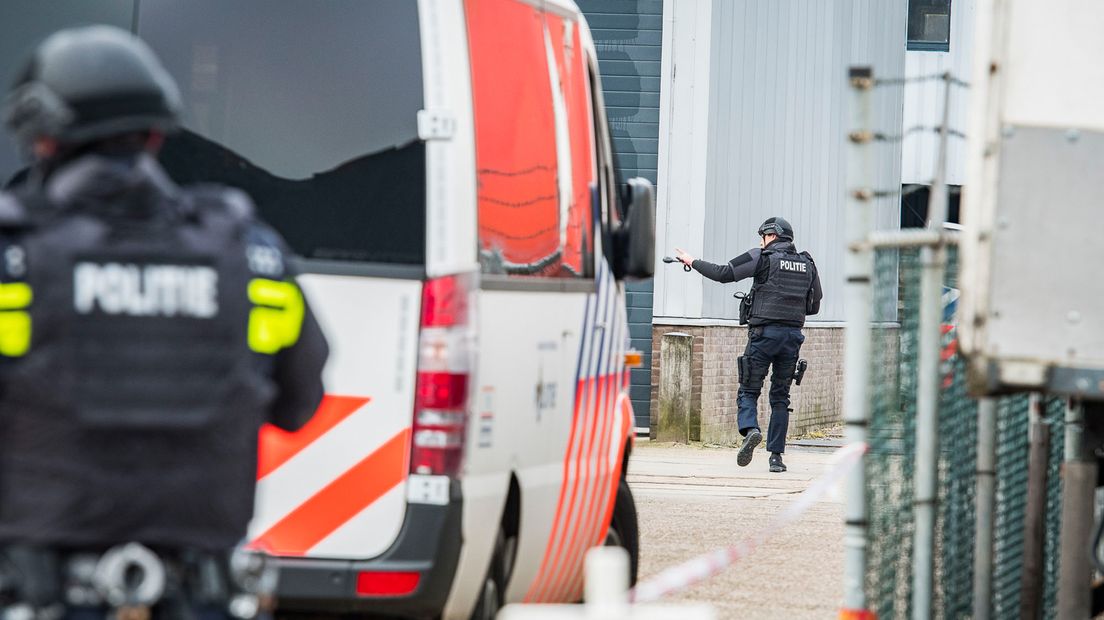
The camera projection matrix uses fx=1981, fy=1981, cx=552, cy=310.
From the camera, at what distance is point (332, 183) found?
19.2 feet

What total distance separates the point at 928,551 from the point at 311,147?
2.16m

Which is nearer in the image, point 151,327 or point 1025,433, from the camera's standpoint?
point 151,327

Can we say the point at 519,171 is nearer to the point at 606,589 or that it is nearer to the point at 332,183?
the point at 332,183

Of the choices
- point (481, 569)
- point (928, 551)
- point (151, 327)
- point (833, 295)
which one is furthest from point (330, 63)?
point (833, 295)

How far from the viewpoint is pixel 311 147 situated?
5848 mm

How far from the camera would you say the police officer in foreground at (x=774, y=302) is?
49.2 ft

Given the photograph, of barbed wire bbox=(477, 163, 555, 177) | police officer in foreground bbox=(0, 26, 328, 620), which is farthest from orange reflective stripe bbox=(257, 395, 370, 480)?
police officer in foreground bbox=(0, 26, 328, 620)

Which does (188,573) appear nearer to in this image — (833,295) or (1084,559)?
(1084,559)

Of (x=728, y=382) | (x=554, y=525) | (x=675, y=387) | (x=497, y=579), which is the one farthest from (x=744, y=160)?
(x=497, y=579)

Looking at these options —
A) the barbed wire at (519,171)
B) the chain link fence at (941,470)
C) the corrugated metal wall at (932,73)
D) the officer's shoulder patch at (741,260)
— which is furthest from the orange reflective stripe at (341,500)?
the corrugated metal wall at (932,73)

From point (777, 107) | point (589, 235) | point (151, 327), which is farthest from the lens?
point (777, 107)

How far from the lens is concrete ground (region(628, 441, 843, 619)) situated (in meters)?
9.12

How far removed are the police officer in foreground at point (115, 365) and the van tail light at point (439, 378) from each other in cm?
233

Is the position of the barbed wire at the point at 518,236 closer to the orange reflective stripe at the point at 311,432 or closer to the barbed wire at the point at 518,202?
the barbed wire at the point at 518,202
